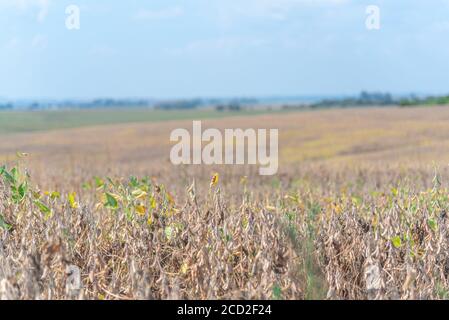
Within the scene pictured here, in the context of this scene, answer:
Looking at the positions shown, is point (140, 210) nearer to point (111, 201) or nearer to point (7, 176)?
point (111, 201)

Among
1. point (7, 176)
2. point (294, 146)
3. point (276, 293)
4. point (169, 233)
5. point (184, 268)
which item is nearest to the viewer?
point (276, 293)

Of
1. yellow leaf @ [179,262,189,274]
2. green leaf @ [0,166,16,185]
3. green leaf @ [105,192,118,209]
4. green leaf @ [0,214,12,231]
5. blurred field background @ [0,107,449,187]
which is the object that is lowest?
blurred field background @ [0,107,449,187]

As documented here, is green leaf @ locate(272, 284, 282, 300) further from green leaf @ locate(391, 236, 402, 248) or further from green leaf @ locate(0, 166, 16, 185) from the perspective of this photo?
green leaf @ locate(0, 166, 16, 185)

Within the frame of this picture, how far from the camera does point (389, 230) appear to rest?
4.68 meters

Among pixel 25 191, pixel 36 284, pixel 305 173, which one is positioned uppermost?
pixel 25 191

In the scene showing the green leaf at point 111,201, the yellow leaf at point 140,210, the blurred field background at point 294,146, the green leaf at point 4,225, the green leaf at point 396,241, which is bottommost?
the blurred field background at point 294,146

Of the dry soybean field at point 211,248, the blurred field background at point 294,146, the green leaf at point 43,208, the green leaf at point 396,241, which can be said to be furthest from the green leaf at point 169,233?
the blurred field background at point 294,146

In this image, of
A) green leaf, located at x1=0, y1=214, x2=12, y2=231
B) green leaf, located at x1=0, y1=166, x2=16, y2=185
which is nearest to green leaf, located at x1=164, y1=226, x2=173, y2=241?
green leaf, located at x1=0, y1=214, x2=12, y2=231

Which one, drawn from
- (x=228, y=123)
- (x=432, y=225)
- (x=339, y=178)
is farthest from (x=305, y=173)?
(x=228, y=123)

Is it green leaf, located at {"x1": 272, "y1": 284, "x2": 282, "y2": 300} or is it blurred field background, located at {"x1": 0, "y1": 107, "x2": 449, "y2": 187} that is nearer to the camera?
green leaf, located at {"x1": 272, "y1": 284, "x2": 282, "y2": 300}

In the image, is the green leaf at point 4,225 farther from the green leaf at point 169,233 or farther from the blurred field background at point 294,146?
the blurred field background at point 294,146

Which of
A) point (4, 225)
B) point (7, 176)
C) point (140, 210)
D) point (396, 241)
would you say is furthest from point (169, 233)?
point (396, 241)
